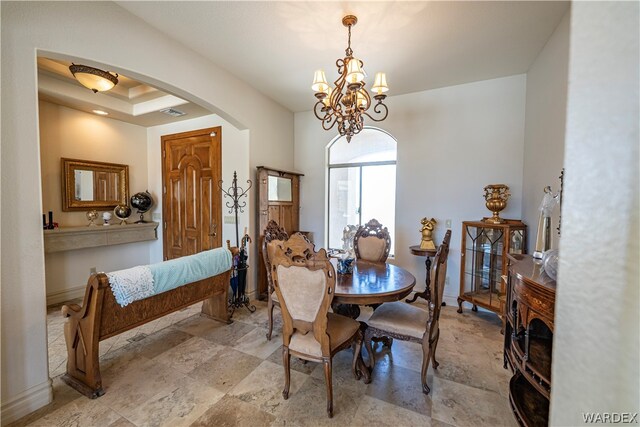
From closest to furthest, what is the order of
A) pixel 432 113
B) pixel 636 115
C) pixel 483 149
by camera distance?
1. pixel 636 115
2. pixel 483 149
3. pixel 432 113

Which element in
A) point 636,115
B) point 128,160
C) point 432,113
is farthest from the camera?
point 128,160

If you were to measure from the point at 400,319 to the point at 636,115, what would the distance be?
208 cm

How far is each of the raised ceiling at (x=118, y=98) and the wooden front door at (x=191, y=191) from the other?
41 centimetres

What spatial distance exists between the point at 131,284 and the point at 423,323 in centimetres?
226

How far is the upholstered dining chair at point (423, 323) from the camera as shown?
1954 mm

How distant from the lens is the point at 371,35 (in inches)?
96.3

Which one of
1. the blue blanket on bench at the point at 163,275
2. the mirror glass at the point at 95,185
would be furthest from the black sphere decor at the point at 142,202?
the blue blanket on bench at the point at 163,275

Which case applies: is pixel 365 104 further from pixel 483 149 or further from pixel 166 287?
pixel 166 287

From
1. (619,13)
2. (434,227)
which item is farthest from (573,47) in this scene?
(434,227)

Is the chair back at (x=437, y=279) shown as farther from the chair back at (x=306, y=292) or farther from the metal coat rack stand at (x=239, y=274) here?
the metal coat rack stand at (x=239, y=274)

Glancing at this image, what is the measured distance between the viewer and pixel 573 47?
1.11 ft

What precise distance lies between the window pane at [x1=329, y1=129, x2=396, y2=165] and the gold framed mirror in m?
3.47

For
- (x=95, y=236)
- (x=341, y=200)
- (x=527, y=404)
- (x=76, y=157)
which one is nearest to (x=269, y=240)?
(x=341, y=200)

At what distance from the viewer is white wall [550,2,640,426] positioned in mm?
309
